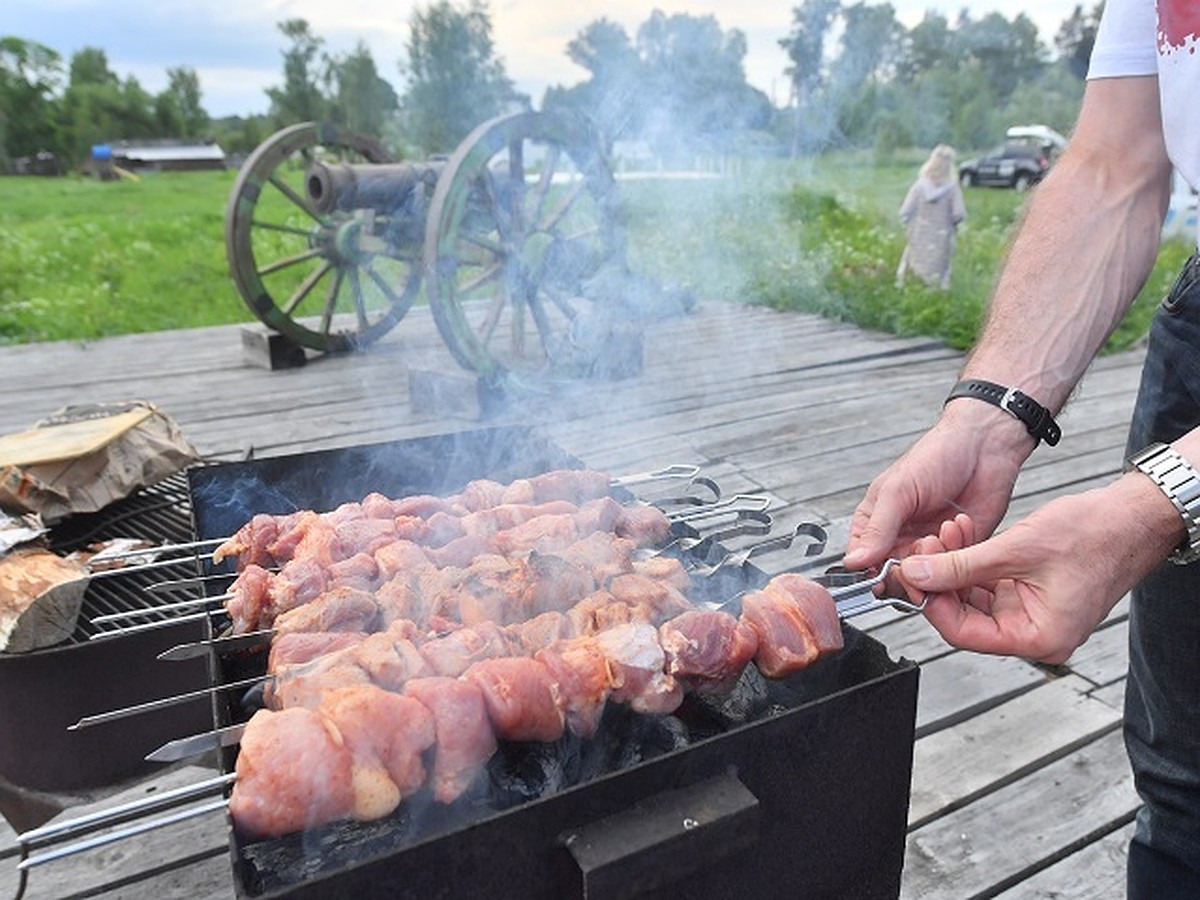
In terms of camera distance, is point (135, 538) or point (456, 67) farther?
point (456, 67)

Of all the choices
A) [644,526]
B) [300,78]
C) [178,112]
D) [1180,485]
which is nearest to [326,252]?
[644,526]

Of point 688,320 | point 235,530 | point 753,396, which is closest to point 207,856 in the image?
point 235,530

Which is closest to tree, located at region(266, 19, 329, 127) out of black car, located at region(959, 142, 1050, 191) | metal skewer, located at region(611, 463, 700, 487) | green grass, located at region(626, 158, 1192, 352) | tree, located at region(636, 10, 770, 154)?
green grass, located at region(626, 158, 1192, 352)

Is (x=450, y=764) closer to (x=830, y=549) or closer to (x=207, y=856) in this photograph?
(x=207, y=856)

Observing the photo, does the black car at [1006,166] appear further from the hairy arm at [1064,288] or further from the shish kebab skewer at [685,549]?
the shish kebab skewer at [685,549]

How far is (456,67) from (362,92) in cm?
325

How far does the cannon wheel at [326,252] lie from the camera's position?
18.1 ft

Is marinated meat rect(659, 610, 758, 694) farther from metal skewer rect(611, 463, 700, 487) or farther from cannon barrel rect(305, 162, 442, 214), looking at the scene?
cannon barrel rect(305, 162, 442, 214)

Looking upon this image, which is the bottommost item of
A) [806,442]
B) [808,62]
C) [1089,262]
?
[806,442]

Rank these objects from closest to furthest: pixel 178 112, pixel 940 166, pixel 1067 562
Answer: pixel 1067 562
pixel 940 166
pixel 178 112

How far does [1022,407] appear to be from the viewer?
155 centimetres

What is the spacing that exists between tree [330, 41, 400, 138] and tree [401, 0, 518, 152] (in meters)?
1.61

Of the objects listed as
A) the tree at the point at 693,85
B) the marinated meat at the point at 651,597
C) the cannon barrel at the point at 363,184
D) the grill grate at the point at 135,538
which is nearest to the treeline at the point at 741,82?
the tree at the point at 693,85

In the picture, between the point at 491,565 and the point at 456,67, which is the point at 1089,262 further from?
the point at 456,67
